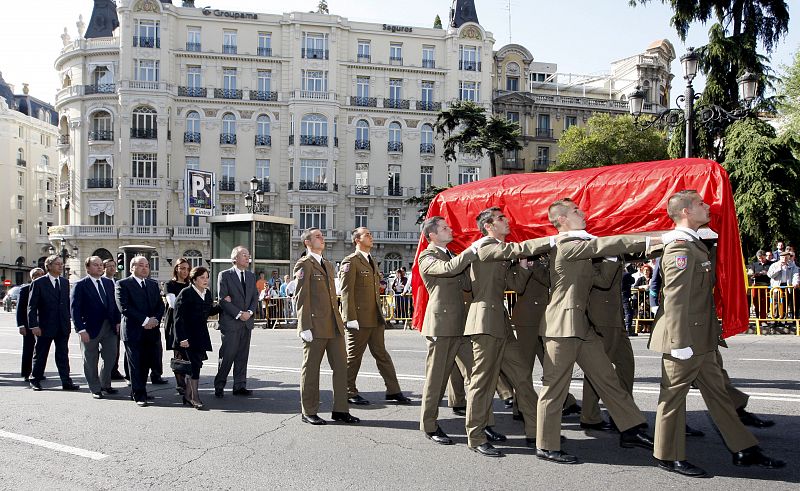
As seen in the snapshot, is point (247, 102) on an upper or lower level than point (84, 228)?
upper

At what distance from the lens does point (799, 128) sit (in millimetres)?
29094

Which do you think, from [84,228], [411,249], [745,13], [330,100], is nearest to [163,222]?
[84,228]

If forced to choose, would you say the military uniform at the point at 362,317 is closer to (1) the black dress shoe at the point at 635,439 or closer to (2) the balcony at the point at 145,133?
(1) the black dress shoe at the point at 635,439

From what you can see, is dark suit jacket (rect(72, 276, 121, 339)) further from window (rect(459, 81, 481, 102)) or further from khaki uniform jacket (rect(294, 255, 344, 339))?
window (rect(459, 81, 481, 102))

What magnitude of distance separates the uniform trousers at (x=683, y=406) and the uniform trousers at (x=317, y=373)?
3462mm

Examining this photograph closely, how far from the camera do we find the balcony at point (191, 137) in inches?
1973

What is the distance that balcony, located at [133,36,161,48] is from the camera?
162ft

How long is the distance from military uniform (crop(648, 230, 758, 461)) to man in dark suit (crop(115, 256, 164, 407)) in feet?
20.8

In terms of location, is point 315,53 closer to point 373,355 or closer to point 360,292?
point 360,292

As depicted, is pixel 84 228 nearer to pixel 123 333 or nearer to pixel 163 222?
pixel 163 222

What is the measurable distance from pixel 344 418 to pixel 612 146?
43.5 m

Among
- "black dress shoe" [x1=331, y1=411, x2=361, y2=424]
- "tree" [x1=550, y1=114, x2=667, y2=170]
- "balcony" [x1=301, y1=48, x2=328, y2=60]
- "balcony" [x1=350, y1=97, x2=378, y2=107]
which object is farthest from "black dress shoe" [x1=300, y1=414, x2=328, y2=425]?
"balcony" [x1=301, y1=48, x2=328, y2=60]

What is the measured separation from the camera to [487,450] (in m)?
6.17

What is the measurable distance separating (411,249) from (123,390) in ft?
142
